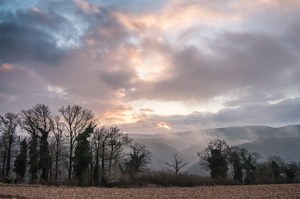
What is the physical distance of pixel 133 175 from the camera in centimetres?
7738

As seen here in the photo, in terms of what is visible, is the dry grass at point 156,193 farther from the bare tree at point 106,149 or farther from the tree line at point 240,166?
the tree line at point 240,166

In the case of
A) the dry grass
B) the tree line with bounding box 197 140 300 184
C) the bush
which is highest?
the tree line with bounding box 197 140 300 184

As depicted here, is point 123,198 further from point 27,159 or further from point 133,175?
point 27,159

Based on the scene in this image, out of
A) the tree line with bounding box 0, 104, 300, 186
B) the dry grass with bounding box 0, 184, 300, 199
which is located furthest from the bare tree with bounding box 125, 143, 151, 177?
the dry grass with bounding box 0, 184, 300, 199

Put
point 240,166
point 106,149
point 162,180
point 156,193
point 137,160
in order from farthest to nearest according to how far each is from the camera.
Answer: point 240,166 → point 137,160 → point 106,149 → point 162,180 → point 156,193

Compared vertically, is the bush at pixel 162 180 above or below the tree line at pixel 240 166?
below

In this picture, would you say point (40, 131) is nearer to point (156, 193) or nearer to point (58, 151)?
point (58, 151)

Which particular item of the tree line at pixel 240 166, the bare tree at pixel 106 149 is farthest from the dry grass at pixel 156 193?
the tree line at pixel 240 166

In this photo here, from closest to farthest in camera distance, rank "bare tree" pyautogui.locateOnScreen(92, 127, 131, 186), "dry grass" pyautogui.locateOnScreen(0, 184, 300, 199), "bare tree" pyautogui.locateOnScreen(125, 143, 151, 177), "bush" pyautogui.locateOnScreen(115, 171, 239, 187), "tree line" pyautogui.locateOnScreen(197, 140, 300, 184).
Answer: "dry grass" pyautogui.locateOnScreen(0, 184, 300, 199) < "bush" pyautogui.locateOnScreen(115, 171, 239, 187) < "bare tree" pyautogui.locateOnScreen(92, 127, 131, 186) < "bare tree" pyautogui.locateOnScreen(125, 143, 151, 177) < "tree line" pyautogui.locateOnScreen(197, 140, 300, 184)

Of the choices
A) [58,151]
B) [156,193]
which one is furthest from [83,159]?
[156,193]

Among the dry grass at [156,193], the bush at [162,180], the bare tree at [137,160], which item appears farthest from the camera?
Answer: the bare tree at [137,160]

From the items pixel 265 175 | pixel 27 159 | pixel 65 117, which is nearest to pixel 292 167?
pixel 265 175

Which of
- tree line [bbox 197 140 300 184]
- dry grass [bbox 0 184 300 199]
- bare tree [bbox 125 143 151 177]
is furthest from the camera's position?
tree line [bbox 197 140 300 184]

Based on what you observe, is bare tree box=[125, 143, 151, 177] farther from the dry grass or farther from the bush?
the dry grass
